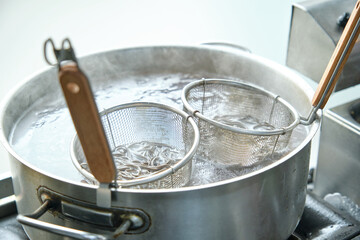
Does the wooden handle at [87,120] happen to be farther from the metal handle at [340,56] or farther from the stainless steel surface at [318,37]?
the stainless steel surface at [318,37]

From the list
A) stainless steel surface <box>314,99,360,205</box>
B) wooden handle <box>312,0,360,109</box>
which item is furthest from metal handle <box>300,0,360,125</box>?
stainless steel surface <box>314,99,360,205</box>

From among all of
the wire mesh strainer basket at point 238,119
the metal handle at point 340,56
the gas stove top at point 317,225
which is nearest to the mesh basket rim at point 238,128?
the wire mesh strainer basket at point 238,119

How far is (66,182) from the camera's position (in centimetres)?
95

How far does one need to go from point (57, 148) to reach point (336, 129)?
1.14 m

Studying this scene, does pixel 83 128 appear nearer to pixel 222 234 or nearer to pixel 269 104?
pixel 222 234

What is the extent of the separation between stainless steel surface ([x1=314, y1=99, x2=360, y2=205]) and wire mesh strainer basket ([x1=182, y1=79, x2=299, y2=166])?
0.41 metres

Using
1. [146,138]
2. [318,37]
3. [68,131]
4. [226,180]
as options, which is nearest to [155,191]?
[226,180]

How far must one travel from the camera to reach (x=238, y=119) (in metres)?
1.51

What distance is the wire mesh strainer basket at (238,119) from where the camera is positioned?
1.24m

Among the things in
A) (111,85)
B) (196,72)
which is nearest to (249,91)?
(196,72)

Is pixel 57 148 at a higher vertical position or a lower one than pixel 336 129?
higher

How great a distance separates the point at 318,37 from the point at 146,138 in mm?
837

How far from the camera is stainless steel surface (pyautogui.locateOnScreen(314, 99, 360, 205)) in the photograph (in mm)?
1664

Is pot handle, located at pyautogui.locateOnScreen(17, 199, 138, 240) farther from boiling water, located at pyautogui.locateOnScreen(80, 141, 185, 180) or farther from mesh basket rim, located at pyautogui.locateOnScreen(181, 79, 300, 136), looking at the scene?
→ mesh basket rim, located at pyautogui.locateOnScreen(181, 79, 300, 136)
